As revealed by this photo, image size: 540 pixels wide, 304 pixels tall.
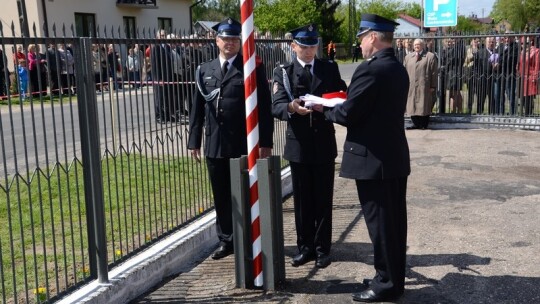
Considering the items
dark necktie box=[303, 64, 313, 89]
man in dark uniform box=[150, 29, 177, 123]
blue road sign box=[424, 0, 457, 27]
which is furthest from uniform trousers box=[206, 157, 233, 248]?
blue road sign box=[424, 0, 457, 27]

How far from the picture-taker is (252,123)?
4832 mm

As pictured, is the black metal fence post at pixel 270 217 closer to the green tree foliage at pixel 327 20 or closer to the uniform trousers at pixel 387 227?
the uniform trousers at pixel 387 227

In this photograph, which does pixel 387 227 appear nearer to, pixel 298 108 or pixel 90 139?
pixel 298 108

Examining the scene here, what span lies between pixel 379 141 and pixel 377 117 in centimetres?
17

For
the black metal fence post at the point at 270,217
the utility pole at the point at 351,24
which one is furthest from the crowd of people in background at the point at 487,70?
the utility pole at the point at 351,24

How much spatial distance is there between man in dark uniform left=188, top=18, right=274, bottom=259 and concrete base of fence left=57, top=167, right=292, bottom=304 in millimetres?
673

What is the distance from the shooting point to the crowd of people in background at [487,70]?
1267 cm

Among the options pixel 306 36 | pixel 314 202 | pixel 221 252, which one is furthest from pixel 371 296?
pixel 306 36

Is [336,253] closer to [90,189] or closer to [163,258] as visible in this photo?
[163,258]

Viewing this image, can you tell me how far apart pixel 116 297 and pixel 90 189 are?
0.83 metres

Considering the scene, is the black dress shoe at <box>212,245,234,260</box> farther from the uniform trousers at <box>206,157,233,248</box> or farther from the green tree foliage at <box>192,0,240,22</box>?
the green tree foliage at <box>192,0,240,22</box>

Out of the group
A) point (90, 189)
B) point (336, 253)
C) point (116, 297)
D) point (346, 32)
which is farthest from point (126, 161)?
point (346, 32)

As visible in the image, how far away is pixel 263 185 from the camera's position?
4750 millimetres

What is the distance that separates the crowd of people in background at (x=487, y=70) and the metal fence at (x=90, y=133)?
27.1 ft
